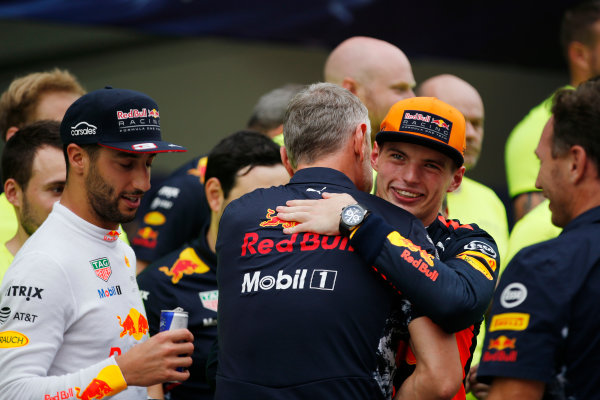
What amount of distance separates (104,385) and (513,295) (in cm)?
131

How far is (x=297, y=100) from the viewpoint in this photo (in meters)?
2.98

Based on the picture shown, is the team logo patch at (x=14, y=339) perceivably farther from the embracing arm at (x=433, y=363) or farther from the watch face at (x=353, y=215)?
the embracing arm at (x=433, y=363)

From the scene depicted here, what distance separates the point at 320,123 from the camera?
9.37 ft

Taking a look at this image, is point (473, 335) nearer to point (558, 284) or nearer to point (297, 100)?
point (558, 284)

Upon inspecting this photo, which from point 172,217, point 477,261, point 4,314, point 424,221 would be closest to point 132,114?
point 4,314

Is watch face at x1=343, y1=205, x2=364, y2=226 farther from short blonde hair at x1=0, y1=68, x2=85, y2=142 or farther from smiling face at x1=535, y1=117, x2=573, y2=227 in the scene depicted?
short blonde hair at x1=0, y1=68, x2=85, y2=142

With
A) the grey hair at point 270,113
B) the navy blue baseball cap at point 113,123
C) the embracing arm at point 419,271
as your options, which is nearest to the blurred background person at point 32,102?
the grey hair at point 270,113

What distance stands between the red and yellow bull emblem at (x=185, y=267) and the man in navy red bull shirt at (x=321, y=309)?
1.09 metres

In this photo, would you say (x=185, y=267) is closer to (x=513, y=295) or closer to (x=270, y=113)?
(x=270, y=113)

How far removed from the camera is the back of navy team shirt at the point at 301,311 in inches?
100.0

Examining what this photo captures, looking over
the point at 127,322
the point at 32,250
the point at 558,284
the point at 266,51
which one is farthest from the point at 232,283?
the point at 266,51

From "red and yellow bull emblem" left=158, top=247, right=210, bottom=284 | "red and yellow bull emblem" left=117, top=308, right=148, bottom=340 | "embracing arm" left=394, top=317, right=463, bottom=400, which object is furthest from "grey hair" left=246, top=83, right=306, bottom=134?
"embracing arm" left=394, top=317, right=463, bottom=400

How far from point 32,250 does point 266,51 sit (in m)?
5.81

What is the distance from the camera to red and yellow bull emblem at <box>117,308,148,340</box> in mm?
2871
